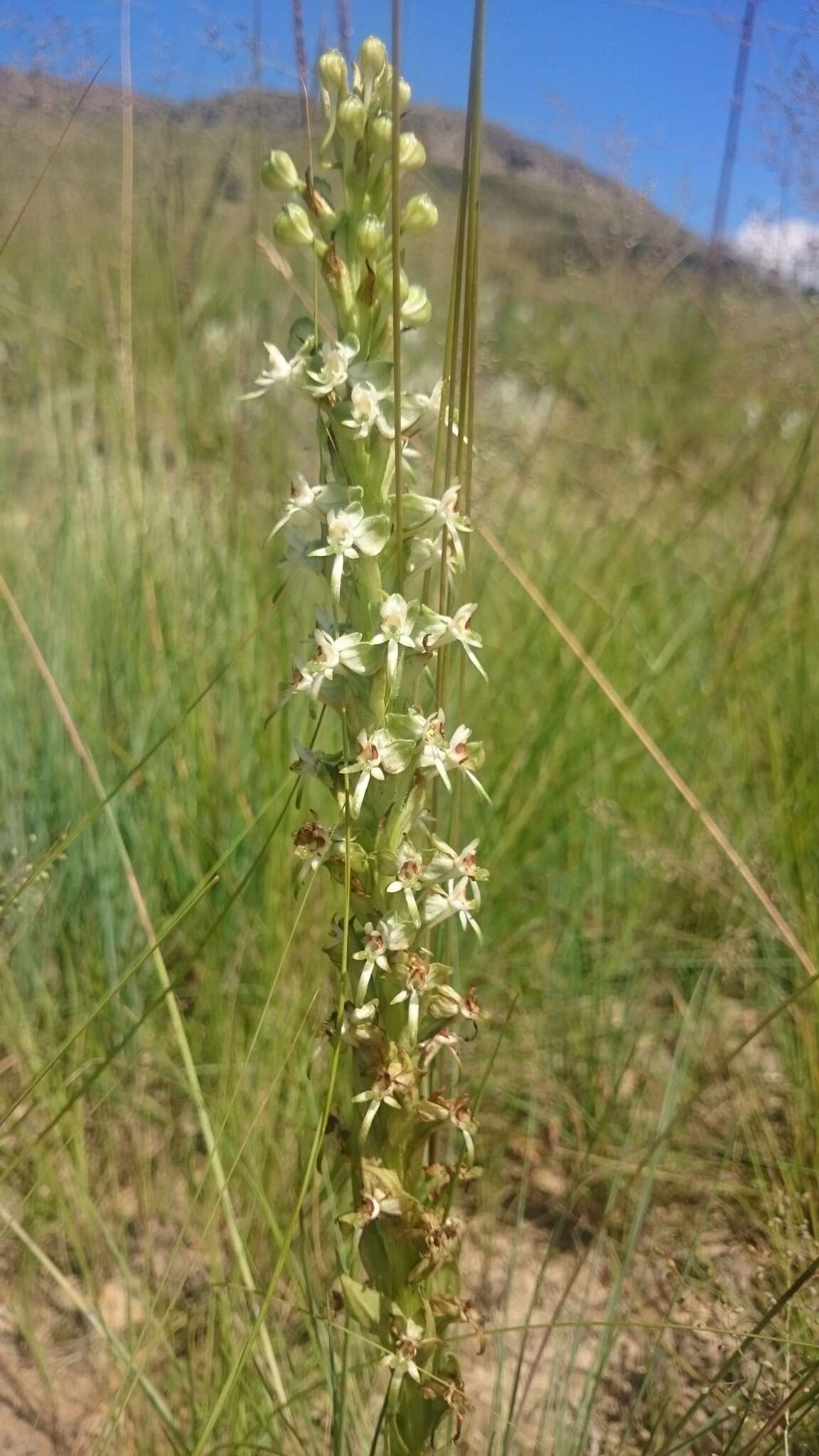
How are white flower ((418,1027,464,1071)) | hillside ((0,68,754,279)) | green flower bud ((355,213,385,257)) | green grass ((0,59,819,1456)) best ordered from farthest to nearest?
hillside ((0,68,754,279)) → green grass ((0,59,819,1456)) → white flower ((418,1027,464,1071)) → green flower bud ((355,213,385,257))

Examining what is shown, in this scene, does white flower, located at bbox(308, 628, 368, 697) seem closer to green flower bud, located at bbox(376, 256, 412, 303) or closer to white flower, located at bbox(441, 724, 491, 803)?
white flower, located at bbox(441, 724, 491, 803)

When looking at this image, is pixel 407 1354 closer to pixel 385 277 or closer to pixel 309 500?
pixel 309 500

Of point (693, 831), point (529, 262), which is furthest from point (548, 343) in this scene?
point (693, 831)

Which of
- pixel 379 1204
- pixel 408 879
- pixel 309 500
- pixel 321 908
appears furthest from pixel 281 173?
pixel 321 908

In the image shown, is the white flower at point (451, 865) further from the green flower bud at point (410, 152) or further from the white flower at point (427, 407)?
the green flower bud at point (410, 152)

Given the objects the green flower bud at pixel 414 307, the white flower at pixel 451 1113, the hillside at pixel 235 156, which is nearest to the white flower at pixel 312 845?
the white flower at pixel 451 1113

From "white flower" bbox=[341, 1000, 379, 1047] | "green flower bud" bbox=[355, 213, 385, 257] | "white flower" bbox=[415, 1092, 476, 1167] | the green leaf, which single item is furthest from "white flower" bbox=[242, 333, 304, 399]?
the green leaf
